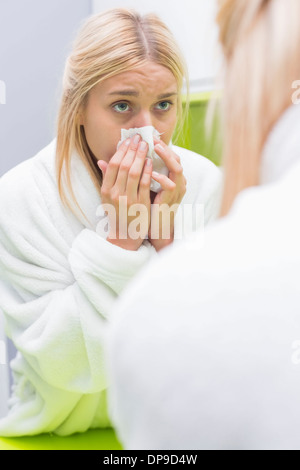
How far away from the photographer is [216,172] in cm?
90

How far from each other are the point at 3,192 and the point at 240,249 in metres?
0.61

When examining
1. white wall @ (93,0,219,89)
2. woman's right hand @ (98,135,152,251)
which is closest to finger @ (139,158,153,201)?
woman's right hand @ (98,135,152,251)

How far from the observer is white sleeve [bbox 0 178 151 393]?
2.46 ft

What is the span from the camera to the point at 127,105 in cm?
81

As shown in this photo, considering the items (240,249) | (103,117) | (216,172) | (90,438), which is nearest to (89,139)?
(103,117)

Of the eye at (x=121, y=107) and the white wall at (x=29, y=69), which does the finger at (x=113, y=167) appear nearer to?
the eye at (x=121, y=107)

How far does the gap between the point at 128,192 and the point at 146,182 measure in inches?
1.0

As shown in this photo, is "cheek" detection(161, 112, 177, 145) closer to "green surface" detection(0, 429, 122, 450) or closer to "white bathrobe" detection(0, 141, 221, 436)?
"white bathrobe" detection(0, 141, 221, 436)

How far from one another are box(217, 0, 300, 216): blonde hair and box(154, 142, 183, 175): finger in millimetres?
451

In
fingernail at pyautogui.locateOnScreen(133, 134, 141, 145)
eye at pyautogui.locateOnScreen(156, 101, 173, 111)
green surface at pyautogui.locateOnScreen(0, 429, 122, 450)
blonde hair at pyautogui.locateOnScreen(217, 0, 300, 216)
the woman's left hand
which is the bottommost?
green surface at pyautogui.locateOnScreen(0, 429, 122, 450)

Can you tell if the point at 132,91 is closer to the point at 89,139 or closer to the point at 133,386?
the point at 89,139

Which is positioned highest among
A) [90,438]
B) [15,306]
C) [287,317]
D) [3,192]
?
[287,317]

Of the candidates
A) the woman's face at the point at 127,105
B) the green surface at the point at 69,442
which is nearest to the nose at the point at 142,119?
the woman's face at the point at 127,105

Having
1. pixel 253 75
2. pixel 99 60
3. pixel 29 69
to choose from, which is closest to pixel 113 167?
pixel 99 60
